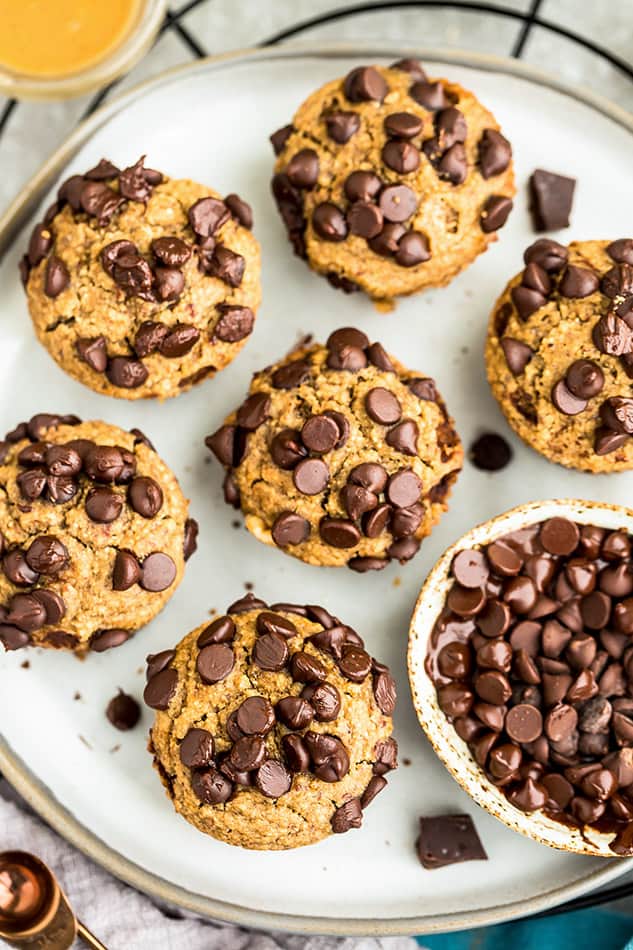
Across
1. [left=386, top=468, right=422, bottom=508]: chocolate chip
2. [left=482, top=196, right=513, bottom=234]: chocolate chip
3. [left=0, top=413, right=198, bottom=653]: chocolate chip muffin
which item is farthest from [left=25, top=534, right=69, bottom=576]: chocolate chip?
[left=482, top=196, right=513, bottom=234]: chocolate chip

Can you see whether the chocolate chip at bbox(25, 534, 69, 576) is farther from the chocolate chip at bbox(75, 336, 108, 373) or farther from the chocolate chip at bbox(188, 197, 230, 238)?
the chocolate chip at bbox(188, 197, 230, 238)

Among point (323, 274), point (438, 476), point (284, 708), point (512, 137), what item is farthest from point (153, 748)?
point (512, 137)

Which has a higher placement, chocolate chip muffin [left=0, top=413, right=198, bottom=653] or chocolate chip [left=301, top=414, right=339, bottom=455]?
chocolate chip muffin [left=0, top=413, right=198, bottom=653]

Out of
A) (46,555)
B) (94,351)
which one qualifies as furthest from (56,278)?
(46,555)

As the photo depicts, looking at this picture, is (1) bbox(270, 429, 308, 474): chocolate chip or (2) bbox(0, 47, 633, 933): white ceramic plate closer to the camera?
(1) bbox(270, 429, 308, 474): chocolate chip

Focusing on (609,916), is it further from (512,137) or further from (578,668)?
(512,137)

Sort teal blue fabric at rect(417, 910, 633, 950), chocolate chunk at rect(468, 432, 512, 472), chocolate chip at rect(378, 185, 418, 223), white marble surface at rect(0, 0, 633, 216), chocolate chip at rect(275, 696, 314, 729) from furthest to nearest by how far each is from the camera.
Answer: white marble surface at rect(0, 0, 633, 216), teal blue fabric at rect(417, 910, 633, 950), chocolate chunk at rect(468, 432, 512, 472), chocolate chip at rect(378, 185, 418, 223), chocolate chip at rect(275, 696, 314, 729)
